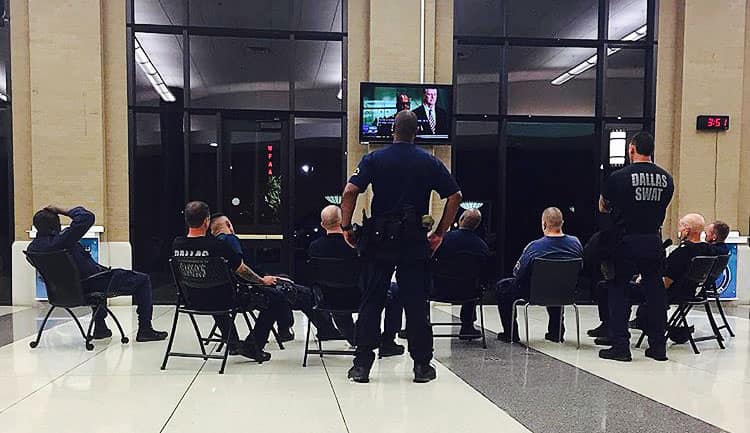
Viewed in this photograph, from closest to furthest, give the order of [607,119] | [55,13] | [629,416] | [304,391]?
1. [629,416]
2. [304,391]
3. [55,13]
4. [607,119]

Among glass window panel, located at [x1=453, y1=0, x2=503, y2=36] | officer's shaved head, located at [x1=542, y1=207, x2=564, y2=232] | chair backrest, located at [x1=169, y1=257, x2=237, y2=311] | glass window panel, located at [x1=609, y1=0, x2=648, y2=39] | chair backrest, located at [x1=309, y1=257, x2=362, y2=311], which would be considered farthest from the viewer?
glass window panel, located at [x1=609, y1=0, x2=648, y2=39]

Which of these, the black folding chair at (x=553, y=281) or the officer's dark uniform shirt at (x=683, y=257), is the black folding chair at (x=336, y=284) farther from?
the officer's dark uniform shirt at (x=683, y=257)

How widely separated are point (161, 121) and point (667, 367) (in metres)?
5.94

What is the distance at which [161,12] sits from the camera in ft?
23.3

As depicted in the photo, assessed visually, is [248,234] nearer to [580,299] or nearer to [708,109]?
[580,299]

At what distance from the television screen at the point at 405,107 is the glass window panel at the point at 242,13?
1.46 meters

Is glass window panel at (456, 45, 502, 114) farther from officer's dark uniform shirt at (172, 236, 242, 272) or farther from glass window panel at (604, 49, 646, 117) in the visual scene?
officer's dark uniform shirt at (172, 236, 242, 272)

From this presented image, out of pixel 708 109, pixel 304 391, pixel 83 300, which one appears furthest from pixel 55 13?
pixel 708 109

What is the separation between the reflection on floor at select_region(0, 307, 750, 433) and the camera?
9.19ft

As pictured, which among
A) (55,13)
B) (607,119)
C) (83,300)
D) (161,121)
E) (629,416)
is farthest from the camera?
(607,119)

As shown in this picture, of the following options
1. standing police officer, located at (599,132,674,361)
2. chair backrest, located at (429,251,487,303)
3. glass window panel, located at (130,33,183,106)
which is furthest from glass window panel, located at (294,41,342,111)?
standing police officer, located at (599,132,674,361)

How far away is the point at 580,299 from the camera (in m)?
→ 7.37

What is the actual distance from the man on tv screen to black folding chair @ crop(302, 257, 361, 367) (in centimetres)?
343

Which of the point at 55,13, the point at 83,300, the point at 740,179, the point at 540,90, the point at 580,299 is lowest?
the point at 580,299
